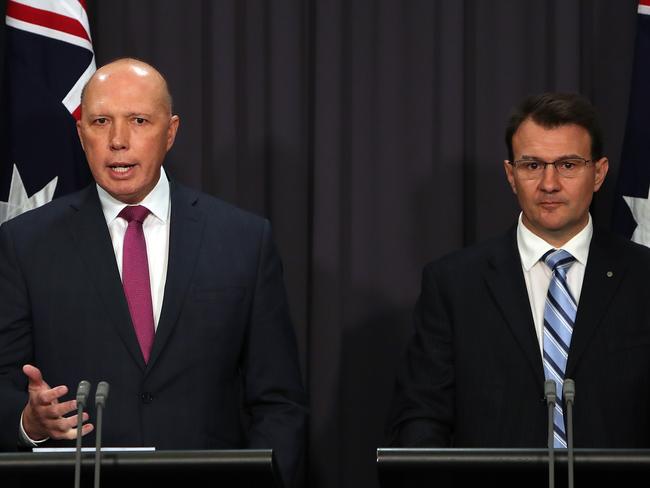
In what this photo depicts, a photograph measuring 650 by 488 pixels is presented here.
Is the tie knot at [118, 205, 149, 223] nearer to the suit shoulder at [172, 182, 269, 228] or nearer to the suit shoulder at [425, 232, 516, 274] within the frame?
the suit shoulder at [172, 182, 269, 228]

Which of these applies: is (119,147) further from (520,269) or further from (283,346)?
(520,269)

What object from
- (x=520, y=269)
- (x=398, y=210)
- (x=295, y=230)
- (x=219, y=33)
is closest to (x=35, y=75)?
(x=219, y=33)

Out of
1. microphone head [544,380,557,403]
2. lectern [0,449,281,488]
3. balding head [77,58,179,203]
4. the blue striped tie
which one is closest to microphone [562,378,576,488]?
microphone head [544,380,557,403]

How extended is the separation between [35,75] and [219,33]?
0.68 metres

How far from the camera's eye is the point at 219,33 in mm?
4109

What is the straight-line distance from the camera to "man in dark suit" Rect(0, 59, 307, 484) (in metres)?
3.05

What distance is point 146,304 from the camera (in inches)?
122

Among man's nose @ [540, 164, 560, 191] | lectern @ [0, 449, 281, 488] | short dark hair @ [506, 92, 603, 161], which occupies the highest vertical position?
short dark hair @ [506, 92, 603, 161]

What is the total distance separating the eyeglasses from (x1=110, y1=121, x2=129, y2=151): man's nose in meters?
1.10

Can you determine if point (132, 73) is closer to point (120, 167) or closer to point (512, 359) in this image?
point (120, 167)

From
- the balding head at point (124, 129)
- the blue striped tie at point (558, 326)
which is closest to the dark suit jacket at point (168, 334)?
the balding head at point (124, 129)

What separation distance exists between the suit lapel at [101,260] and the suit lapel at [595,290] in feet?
3.85

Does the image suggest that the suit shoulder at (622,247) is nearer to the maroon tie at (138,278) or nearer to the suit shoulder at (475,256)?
the suit shoulder at (475,256)

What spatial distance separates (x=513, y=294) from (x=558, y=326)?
156 millimetres
